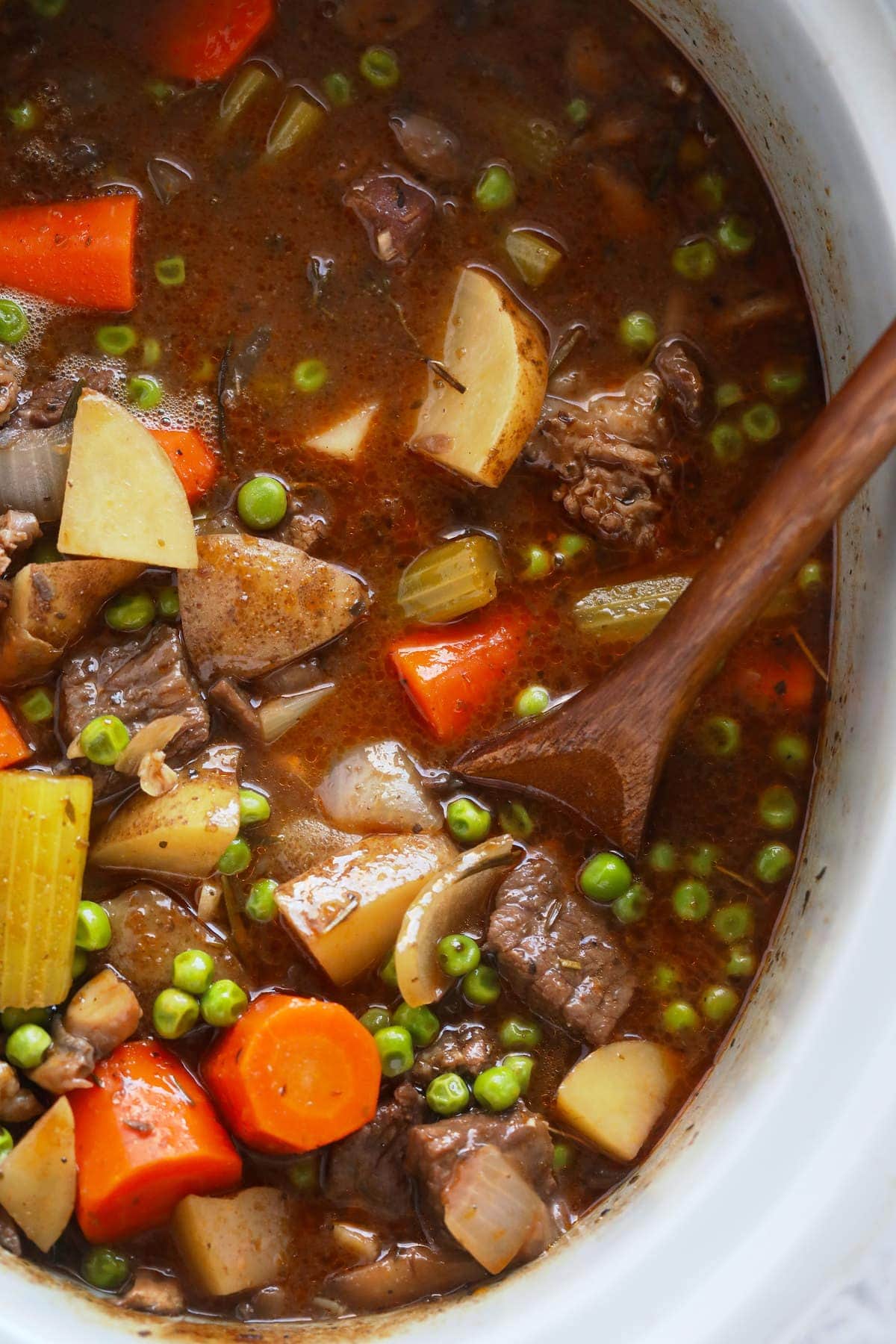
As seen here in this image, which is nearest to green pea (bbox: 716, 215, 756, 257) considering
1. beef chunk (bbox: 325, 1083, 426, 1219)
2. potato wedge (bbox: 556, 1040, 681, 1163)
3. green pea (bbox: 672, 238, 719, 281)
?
green pea (bbox: 672, 238, 719, 281)

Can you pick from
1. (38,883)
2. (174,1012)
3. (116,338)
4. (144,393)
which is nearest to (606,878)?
(174,1012)

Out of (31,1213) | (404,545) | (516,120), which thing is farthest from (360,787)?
(516,120)

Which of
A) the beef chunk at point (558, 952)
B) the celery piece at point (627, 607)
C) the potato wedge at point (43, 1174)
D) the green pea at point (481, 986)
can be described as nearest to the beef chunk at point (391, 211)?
the celery piece at point (627, 607)

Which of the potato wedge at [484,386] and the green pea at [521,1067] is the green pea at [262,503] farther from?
the green pea at [521,1067]

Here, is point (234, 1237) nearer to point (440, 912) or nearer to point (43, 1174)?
point (43, 1174)

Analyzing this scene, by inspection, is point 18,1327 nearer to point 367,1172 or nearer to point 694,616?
point 367,1172
